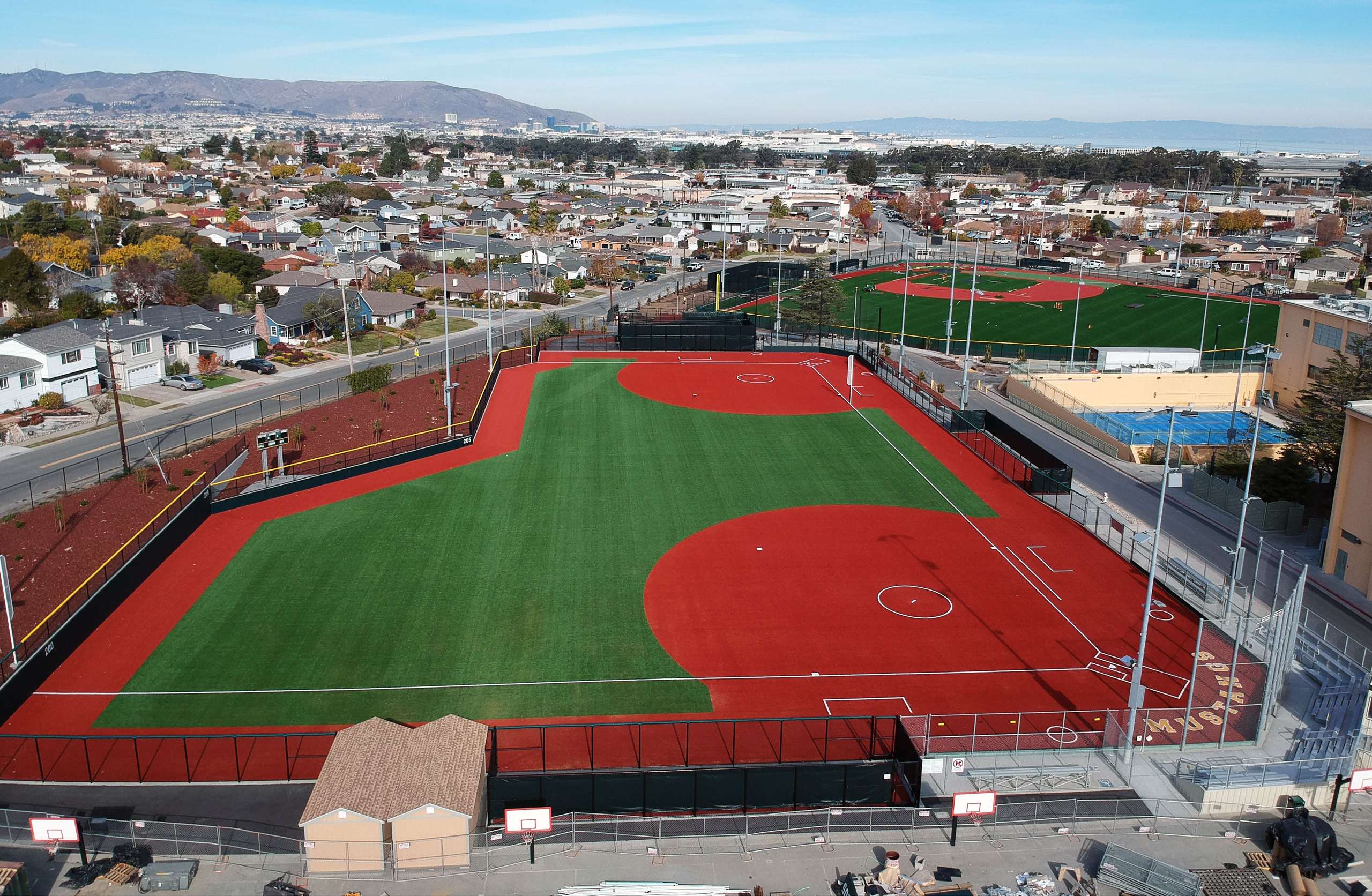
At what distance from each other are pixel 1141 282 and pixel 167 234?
105 metres

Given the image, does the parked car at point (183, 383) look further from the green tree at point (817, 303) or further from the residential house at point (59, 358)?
the green tree at point (817, 303)

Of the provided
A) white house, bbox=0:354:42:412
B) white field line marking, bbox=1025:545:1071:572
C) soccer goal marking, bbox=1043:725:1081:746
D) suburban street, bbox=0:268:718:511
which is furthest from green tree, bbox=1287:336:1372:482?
white house, bbox=0:354:42:412

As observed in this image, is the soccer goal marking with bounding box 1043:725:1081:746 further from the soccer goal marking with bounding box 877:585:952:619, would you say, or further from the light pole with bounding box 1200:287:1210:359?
the light pole with bounding box 1200:287:1210:359

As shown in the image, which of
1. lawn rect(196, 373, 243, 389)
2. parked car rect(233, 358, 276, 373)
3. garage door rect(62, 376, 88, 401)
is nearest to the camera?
garage door rect(62, 376, 88, 401)

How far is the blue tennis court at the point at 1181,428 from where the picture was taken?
48750 millimetres

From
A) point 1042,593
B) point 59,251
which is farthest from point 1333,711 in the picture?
point 59,251

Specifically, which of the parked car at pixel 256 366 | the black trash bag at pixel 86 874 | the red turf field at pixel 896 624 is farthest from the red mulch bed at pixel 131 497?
the black trash bag at pixel 86 874

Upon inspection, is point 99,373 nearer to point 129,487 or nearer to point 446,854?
point 129,487

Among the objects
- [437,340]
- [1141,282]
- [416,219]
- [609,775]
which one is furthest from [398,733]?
[416,219]

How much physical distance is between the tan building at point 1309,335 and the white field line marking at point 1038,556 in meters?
25.8

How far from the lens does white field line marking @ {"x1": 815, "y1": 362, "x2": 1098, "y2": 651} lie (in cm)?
3001

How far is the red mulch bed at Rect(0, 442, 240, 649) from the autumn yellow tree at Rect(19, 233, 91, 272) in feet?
197

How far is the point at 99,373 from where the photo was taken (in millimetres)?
58000

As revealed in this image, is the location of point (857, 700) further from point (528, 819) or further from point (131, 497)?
point (131, 497)
